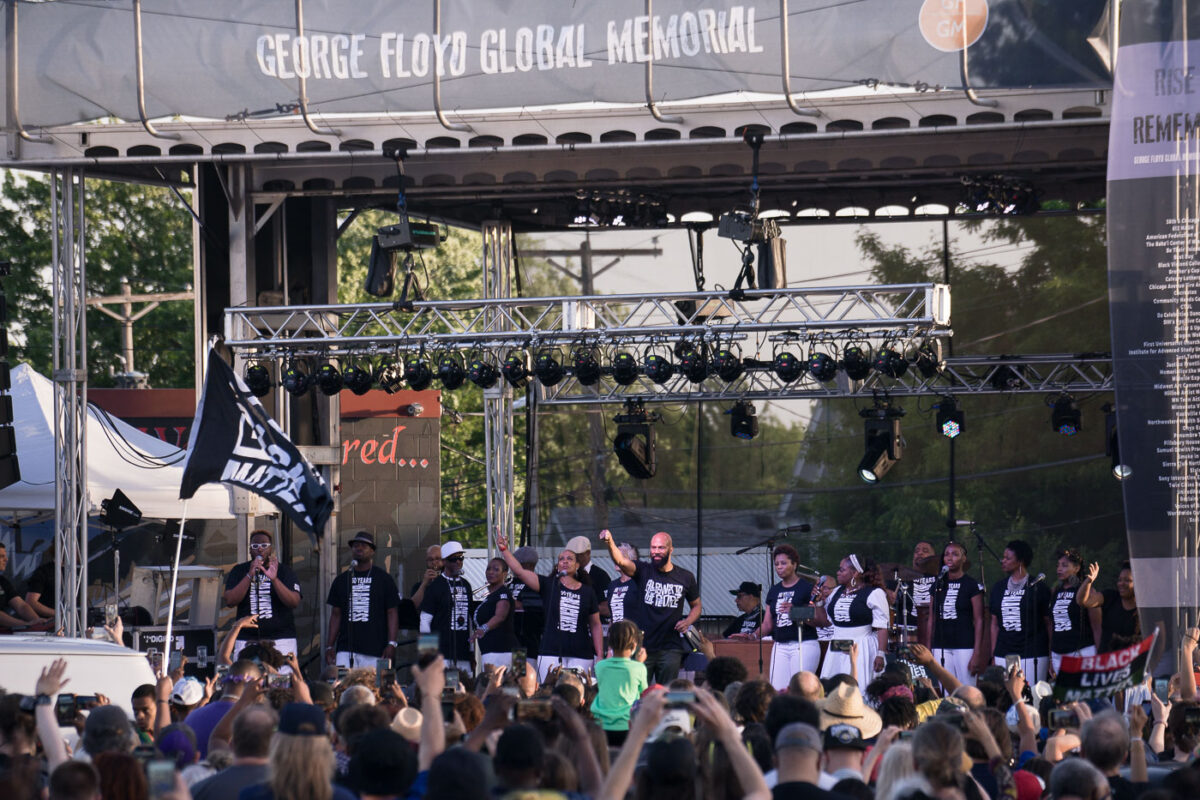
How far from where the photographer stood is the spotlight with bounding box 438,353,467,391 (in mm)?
14453

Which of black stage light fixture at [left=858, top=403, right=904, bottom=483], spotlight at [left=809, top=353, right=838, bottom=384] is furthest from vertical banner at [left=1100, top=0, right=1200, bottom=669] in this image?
black stage light fixture at [left=858, top=403, right=904, bottom=483]

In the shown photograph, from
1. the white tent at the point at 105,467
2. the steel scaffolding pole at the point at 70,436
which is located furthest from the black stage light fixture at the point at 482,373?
the steel scaffolding pole at the point at 70,436

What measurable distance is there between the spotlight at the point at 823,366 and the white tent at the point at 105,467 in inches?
235

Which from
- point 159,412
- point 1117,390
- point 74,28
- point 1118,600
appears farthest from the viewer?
point 159,412

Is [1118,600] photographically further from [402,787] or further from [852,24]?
[402,787]

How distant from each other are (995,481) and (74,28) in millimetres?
12096

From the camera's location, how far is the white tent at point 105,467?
641 inches

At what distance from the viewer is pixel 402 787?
4562 millimetres

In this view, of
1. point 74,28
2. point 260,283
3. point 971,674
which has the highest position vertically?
point 74,28

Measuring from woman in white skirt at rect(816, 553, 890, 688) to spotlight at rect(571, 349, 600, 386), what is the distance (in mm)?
3051

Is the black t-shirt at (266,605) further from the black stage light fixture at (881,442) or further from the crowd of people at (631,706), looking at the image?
the black stage light fixture at (881,442)

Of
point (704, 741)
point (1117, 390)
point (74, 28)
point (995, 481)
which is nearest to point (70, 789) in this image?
point (704, 741)

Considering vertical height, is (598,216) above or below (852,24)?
below

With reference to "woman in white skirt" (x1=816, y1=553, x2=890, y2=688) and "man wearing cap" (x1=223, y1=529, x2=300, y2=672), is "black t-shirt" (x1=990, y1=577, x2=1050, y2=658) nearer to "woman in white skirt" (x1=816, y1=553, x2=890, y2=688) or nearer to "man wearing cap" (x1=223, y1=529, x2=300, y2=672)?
"woman in white skirt" (x1=816, y1=553, x2=890, y2=688)
